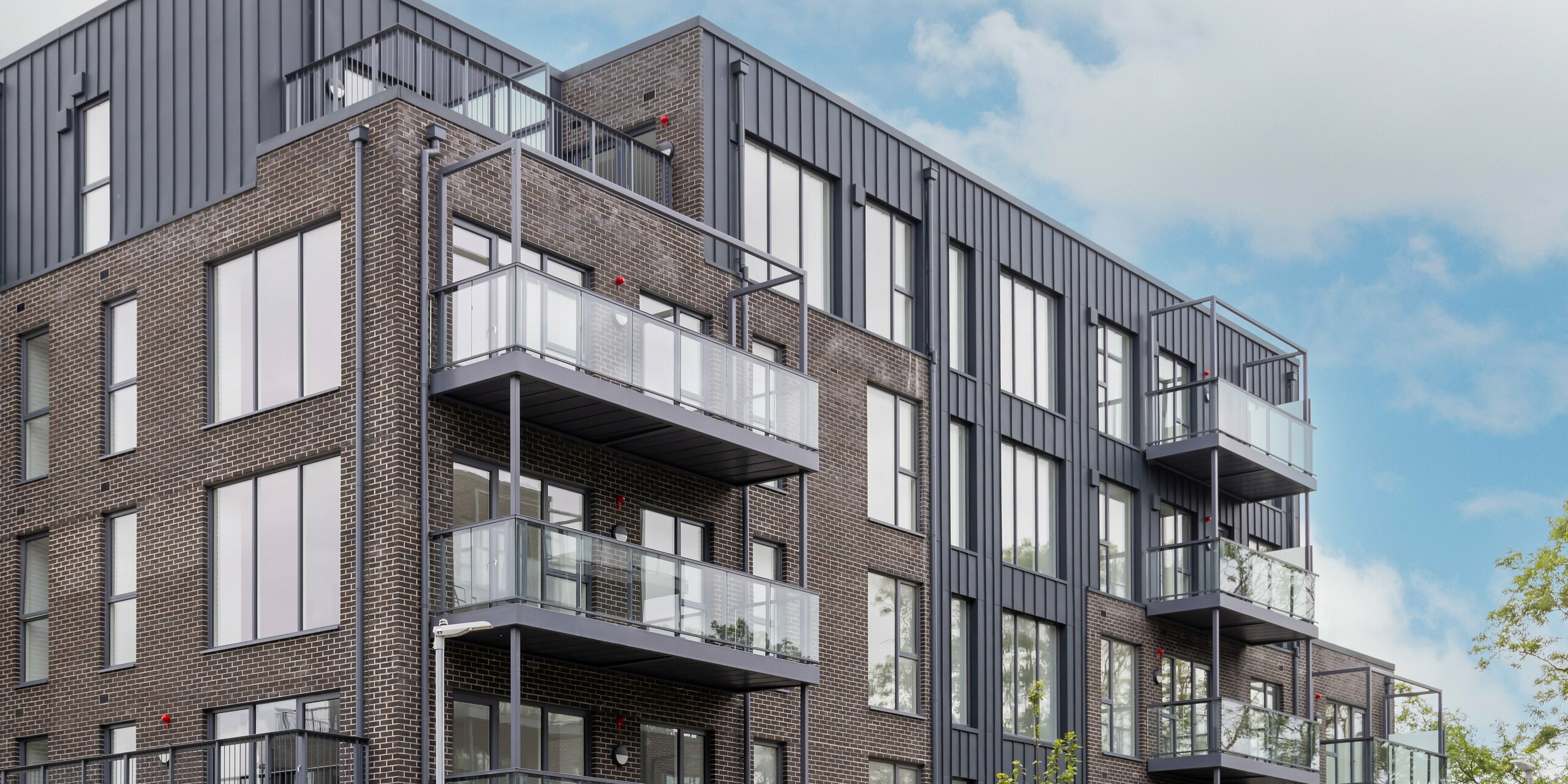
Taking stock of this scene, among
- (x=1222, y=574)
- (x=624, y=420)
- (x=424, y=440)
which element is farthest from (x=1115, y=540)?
(x=424, y=440)

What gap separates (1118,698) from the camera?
39031mm

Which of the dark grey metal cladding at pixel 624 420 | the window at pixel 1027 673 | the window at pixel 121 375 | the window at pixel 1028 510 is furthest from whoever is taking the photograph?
the window at pixel 1028 510

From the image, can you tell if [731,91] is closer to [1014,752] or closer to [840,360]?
[840,360]

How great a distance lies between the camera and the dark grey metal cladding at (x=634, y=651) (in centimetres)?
2430

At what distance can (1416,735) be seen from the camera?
1866 inches

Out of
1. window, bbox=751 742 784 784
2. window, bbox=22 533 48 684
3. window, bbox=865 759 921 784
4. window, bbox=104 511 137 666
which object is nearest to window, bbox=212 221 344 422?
window, bbox=104 511 137 666

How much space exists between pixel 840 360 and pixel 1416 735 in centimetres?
2182

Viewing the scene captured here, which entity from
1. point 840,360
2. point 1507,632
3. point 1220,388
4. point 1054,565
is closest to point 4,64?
point 840,360

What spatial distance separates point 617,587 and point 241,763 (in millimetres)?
5064

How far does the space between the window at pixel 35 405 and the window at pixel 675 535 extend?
30.9 ft

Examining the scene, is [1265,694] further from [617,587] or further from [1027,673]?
[617,587]

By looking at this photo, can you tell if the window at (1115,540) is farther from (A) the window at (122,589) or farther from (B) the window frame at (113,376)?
(B) the window frame at (113,376)

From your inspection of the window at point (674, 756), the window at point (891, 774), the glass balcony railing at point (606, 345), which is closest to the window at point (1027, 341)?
the window at point (891, 774)

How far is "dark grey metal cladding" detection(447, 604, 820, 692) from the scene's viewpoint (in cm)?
2430
